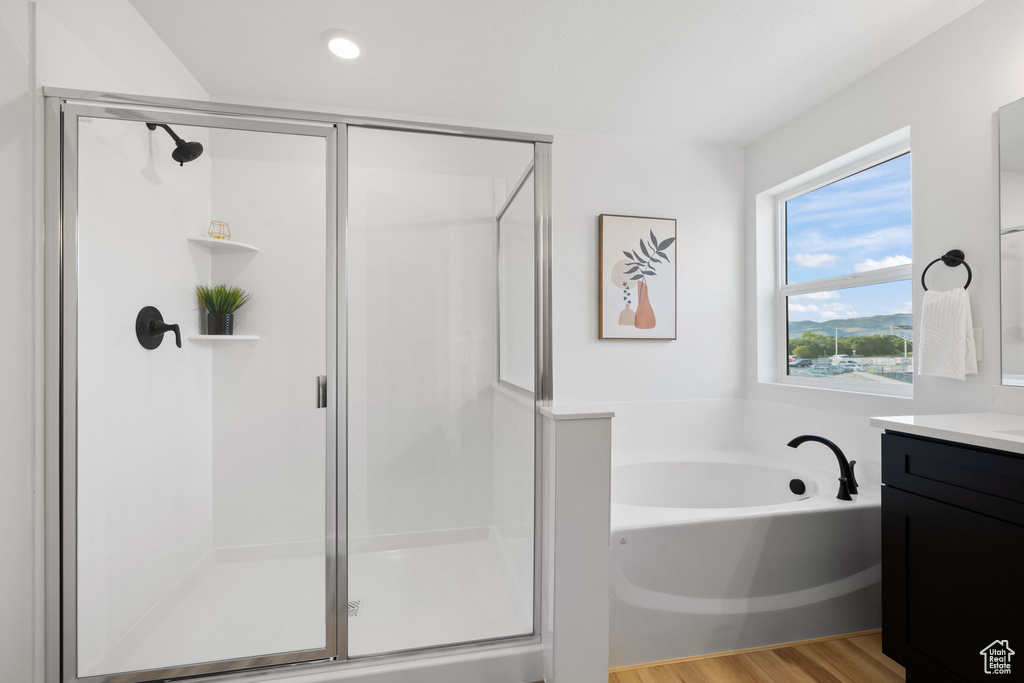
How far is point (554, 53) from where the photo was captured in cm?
206

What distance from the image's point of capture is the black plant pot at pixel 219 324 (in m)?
1.52

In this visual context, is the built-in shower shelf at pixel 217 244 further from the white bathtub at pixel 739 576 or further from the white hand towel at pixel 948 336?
the white hand towel at pixel 948 336

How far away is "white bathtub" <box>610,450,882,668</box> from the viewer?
1.70 m

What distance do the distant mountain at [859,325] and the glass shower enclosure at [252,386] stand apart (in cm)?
196

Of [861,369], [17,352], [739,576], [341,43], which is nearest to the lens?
[17,352]

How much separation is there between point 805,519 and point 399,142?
2.02m

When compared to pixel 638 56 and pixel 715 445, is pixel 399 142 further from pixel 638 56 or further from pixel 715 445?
pixel 715 445

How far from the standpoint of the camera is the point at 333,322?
1520 mm

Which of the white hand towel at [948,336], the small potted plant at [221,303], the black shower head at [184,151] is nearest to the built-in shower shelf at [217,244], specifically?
the small potted plant at [221,303]

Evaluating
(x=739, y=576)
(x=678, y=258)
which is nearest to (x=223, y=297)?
(x=739, y=576)

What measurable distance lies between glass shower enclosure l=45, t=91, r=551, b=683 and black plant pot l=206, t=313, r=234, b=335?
11 mm

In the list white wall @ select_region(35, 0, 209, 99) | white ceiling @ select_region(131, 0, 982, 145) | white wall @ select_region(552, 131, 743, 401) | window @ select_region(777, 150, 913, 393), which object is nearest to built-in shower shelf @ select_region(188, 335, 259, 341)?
white wall @ select_region(35, 0, 209, 99)

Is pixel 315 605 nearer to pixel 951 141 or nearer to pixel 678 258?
pixel 678 258

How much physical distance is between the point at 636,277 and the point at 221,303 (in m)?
2.16
